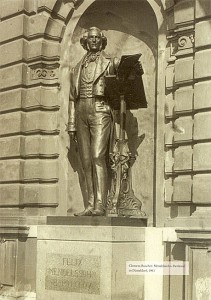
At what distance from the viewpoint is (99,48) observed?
10125 mm

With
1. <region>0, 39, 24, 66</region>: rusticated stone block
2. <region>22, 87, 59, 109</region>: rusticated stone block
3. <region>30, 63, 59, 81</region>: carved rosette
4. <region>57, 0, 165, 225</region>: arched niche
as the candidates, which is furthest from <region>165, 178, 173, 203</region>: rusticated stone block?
<region>0, 39, 24, 66</region>: rusticated stone block

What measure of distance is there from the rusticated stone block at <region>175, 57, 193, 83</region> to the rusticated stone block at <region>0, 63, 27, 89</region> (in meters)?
3.25

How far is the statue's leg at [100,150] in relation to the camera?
9.80m

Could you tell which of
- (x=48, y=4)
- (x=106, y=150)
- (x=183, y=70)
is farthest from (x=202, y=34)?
(x=48, y=4)

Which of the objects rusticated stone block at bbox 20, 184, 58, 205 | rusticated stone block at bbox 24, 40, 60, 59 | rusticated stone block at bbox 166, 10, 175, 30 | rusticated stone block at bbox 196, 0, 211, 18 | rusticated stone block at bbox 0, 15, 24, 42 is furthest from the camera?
rusticated stone block at bbox 0, 15, 24, 42

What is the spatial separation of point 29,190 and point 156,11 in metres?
4.00

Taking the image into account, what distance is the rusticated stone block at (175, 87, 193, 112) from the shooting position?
9289 mm

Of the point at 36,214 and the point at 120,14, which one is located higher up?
the point at 120,14

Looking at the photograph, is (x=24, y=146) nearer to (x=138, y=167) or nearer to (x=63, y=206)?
(x=63, y=206)

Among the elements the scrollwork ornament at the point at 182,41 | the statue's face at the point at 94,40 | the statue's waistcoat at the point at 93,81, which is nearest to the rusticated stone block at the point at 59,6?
the statue's face at the point at 94,40

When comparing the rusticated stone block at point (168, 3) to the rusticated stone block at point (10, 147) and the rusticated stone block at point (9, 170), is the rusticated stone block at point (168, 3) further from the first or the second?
the rusticated stone block at point (9, 170)

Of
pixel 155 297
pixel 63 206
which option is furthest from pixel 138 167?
pixel 155 297

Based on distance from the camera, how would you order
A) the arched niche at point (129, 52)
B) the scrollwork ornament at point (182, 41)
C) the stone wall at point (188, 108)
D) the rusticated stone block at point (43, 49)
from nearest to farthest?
the stone wall at point (188, 108) < the scrollwork ornament at point (182, 41) < the arched niche at point (129, 52) < the rusticated stone block at point (43, 49)

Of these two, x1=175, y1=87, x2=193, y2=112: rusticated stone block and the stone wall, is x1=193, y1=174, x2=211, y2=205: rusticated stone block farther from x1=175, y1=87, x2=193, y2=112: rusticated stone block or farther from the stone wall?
x1=175, y1=87, x2=193, y2=112: rusticated stone block
